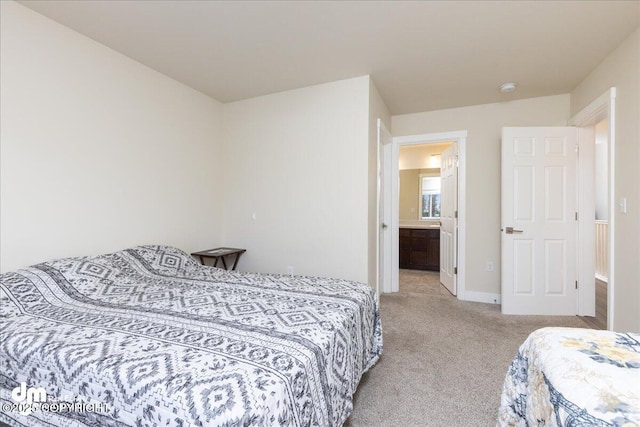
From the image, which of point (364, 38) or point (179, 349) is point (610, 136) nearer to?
point (364, 38)

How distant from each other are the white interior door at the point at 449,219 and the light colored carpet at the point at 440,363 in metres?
0.54

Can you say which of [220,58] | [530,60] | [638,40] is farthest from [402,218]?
[220,58]

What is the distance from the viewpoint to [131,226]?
102 inches

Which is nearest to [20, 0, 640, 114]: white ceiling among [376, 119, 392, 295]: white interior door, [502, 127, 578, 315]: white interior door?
[502, 127, 578, 315]: white interior door

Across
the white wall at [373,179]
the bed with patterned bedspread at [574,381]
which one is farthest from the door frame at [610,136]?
the white wall at [373,179]

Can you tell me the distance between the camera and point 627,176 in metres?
2.21

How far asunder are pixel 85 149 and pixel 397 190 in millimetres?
3335

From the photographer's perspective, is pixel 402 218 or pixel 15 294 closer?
pixel 15 294

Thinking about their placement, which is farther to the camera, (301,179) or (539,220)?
(301,179)

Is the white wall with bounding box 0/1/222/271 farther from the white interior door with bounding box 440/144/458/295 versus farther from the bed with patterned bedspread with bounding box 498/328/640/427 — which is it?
the white interior door with bounding box 440/144/458/295

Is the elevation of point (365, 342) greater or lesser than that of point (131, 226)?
lesser

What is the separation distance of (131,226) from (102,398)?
195cm

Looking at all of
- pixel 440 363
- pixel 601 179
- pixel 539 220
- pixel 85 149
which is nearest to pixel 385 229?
pixel 539 220

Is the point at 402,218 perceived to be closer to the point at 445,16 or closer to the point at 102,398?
the point at 445,16
